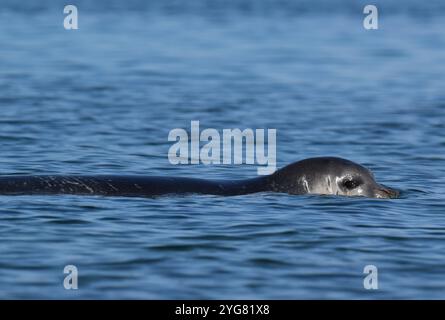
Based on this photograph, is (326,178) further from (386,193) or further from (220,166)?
(220,166)

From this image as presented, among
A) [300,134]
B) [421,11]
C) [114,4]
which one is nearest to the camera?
[300,134]

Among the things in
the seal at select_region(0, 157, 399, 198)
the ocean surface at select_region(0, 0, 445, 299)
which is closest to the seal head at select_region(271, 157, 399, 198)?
the seal at select_region(0, 157, 399, 198)

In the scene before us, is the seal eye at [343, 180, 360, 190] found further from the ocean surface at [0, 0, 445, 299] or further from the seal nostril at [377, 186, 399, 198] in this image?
the seal nostril at [377, 186, 399, 198]

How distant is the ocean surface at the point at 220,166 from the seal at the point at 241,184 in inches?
6.6

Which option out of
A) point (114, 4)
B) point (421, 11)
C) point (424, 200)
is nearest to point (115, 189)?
point (424, 200)

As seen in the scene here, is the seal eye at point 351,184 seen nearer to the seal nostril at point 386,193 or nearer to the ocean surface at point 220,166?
the ocean surface at point 220,166

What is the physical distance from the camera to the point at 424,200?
16344 mm

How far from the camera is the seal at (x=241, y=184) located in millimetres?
15539

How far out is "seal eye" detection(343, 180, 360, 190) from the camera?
51.2ft

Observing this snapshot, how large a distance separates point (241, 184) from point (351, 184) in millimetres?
1298

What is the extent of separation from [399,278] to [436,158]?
832cm

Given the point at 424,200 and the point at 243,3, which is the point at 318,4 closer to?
the point at 243,3
